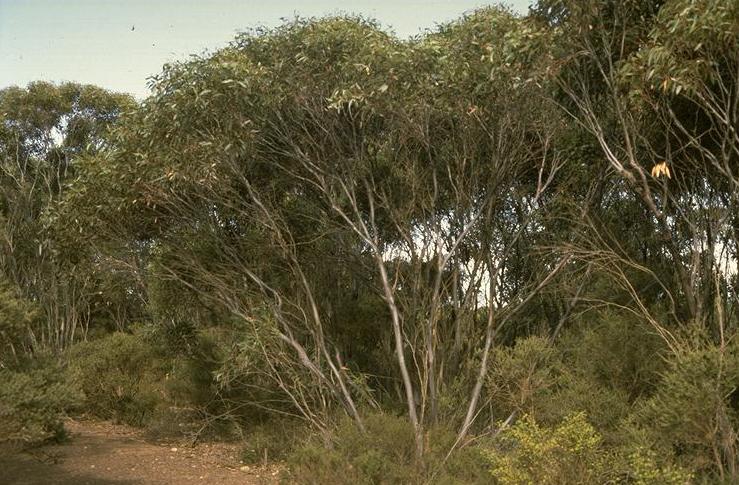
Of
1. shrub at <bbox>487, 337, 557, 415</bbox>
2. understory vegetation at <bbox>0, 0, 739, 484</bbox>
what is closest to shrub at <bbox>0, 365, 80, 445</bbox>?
understory vegetation at <bbox>0, 0, 739, 484</bbox>

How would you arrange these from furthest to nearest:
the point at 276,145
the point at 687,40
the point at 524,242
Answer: the point at 524,242
the point at 276,145
the point at 687,40

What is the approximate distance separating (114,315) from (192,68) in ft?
66.7

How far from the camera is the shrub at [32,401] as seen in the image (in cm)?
719

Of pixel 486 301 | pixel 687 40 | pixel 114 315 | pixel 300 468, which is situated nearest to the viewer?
pixel 687 40

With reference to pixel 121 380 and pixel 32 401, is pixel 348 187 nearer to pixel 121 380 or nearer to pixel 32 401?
pixel 32 401

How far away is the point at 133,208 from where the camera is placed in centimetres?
1159

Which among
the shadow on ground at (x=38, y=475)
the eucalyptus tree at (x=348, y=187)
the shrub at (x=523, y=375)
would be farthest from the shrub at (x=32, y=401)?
the shrub at (x=523, y=375)

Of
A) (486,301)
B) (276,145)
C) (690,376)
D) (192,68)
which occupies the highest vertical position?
(192,68)

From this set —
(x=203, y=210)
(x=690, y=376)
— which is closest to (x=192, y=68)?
(x=203, y=210)

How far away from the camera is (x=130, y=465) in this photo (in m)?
11.7

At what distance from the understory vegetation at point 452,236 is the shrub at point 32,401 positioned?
0.02m

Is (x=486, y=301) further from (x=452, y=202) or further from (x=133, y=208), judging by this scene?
(x=133, y=208)

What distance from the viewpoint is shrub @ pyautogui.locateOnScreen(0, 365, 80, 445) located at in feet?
23.6

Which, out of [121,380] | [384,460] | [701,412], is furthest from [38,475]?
[701,412]
